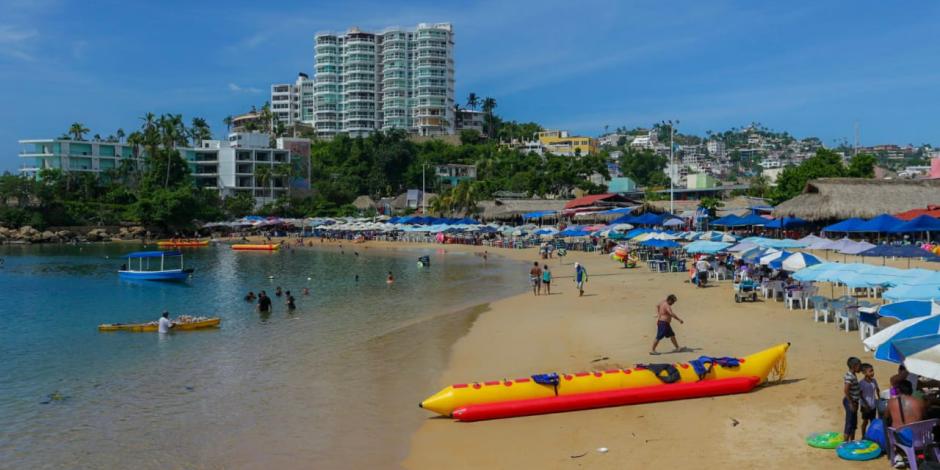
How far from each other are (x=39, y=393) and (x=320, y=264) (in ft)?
101

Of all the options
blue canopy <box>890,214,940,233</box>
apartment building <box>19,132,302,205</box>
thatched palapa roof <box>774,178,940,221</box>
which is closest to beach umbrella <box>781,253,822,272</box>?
blue canopy <box>890,214,940,233</box>

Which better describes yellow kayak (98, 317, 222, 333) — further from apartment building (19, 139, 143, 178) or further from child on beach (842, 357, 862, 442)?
apartment building (19, 139, 143, 178)

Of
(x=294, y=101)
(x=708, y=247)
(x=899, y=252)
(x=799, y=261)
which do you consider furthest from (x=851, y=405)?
(x=294, y=101)

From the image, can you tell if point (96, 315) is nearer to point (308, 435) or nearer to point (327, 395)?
point (327, 395)

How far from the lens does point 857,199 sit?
125ft

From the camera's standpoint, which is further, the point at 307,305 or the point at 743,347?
the point at 307,305

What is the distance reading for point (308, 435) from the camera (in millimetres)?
10523

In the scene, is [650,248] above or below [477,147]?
below

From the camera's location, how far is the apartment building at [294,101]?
147250 mm

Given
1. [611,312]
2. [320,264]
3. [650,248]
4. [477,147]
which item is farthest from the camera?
[477,147]

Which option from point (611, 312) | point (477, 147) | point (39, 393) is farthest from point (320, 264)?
point (477, 147)

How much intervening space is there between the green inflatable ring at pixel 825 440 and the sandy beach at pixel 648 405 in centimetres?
13

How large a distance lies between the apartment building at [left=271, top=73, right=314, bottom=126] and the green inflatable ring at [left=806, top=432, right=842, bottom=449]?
473ft

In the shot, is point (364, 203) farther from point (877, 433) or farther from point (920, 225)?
point (877, 433)
